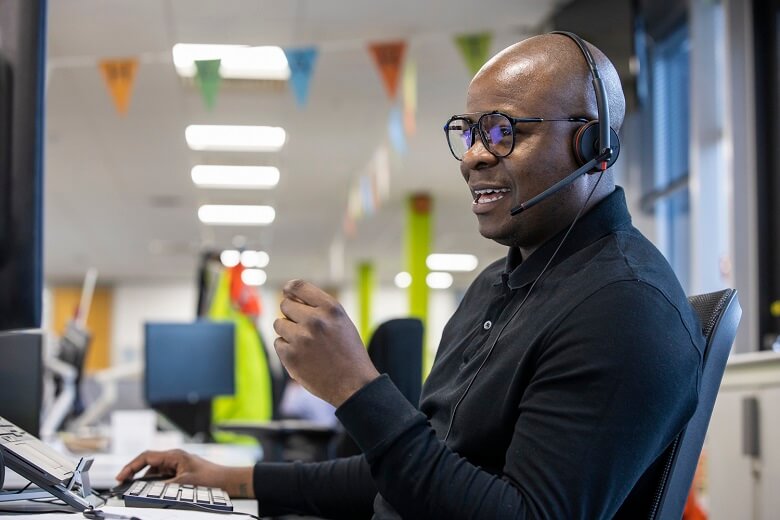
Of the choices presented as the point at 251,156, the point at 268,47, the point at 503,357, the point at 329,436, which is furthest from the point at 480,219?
the point at 251,156

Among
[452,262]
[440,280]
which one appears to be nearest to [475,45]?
[452,262]

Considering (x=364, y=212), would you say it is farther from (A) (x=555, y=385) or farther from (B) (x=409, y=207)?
(A) (x=555, y=385)

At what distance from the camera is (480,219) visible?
1.15 meters

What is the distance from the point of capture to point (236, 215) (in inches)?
442

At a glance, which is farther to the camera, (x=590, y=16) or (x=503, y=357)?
(x=590, y=16)

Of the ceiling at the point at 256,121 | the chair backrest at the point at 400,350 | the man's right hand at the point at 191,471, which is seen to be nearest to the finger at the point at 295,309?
the man's right hand at the point at 191,471

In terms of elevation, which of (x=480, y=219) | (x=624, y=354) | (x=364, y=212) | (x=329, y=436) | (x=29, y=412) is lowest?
(x=329, y=436)

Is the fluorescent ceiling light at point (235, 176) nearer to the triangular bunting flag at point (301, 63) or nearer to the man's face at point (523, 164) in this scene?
the triangular bunting flag at point (301, 63)

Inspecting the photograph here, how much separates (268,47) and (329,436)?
9.55 feet

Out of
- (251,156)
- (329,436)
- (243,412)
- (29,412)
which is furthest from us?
(251,156)

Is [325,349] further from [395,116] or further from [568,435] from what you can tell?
[395,116]

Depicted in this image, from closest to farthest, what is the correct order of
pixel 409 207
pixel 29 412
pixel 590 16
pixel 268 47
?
pixel 29 412
pixel 590 16
pixel 268 47
pixel 409 207

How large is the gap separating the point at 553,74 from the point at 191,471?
2.45 feet

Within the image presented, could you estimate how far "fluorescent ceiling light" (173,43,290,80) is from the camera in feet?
17.8
